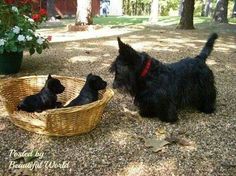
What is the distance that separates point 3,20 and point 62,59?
183cm

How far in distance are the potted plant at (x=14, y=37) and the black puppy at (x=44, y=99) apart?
179 centimetres

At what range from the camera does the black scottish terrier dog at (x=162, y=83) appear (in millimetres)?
4504

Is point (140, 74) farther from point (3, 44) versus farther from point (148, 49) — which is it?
point (148, 49)

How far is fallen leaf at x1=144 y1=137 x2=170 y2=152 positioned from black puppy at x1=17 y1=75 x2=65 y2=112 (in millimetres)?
1367

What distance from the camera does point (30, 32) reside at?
6684 millimetres

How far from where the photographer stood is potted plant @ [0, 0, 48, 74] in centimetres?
639

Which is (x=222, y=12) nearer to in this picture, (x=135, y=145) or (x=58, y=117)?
(x=135, y=145)

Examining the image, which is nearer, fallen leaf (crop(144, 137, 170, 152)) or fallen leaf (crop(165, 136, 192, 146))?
fallen leaf (crop(144, 137, 170, 152))

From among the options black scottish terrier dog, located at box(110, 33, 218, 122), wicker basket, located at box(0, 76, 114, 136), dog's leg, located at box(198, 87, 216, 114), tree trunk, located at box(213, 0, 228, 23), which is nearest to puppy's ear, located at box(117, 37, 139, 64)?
black scottish terrier dog, located at box(110, 33, 218, 122)

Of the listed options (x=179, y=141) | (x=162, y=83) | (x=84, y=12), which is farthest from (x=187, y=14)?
(x=179, y=141)

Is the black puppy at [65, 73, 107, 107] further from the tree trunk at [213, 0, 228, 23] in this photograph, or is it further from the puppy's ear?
the tree trunk at [213, 0, 228, 23]

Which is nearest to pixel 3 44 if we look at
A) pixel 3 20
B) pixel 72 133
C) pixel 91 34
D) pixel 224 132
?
pixel 3 20

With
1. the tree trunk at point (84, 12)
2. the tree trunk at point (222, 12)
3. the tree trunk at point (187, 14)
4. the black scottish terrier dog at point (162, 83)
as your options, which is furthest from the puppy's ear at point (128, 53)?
the tree trunk at point (222, 12)

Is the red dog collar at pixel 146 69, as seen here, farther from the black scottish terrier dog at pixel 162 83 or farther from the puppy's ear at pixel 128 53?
the puppy's ear at pixel 128 53
